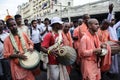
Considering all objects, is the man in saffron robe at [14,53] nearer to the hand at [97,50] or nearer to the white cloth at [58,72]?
the white cloth at [58,72]

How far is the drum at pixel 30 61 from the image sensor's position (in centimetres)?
450

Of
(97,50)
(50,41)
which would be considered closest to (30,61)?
(50,41)

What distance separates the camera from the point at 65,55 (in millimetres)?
4648

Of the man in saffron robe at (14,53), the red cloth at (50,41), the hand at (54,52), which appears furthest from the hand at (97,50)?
the man in saffron robe at (14,53)

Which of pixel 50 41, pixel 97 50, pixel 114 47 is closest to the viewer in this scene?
pixel 97 50

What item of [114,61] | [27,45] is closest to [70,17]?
[114,61]

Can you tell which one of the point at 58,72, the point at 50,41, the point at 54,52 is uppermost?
the point at 50,41

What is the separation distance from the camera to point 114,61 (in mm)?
7324

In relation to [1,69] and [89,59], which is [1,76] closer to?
[1,69]

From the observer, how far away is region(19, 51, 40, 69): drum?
14.8 feet

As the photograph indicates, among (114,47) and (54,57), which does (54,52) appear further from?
(114,47)

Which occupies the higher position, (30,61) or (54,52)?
(54,52)

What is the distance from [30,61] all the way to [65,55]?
62 centimetres

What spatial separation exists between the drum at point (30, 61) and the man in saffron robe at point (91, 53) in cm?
82
